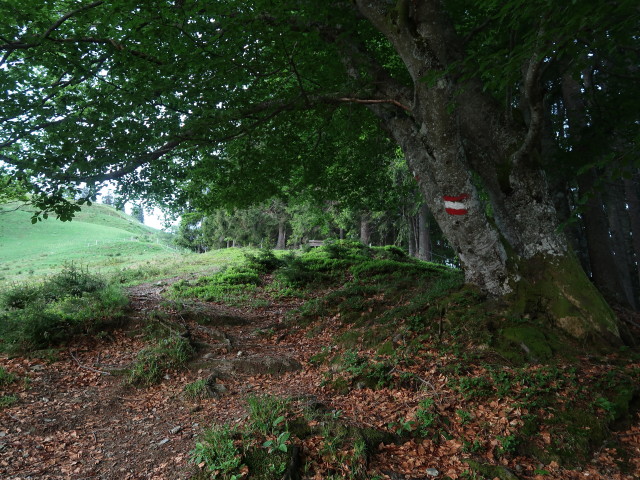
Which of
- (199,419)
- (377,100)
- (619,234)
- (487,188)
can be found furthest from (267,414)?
(619,234)

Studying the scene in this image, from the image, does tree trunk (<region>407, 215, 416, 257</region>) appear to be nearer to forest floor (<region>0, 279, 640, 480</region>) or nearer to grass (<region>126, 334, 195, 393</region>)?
forest floor (<region>0, 279, 640, 480</region>)

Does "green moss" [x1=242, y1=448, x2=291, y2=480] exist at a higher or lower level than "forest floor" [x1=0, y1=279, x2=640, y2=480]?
higher

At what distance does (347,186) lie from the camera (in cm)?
1246

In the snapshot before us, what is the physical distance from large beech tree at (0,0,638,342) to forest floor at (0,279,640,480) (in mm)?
1902

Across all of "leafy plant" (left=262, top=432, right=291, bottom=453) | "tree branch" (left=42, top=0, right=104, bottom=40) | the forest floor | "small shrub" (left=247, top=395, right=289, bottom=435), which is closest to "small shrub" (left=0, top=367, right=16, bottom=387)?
the forest floor

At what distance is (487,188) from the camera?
20.8ft

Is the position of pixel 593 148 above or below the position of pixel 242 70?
below

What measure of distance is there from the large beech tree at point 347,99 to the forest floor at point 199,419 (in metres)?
1.90

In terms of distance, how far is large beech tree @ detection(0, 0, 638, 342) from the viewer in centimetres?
552

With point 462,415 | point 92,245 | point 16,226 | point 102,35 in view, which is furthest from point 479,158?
point 16,226

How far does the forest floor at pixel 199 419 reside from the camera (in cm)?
350

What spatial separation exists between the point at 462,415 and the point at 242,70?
6.69 metres

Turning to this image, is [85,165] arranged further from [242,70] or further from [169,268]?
[169,268]

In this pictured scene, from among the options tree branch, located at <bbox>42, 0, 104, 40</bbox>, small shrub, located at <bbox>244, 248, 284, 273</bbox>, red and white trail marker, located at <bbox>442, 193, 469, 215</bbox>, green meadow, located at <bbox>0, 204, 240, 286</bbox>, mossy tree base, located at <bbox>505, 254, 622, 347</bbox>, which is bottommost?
green meadow, located at <bbox>0, 204, 240, 286</bbox>
